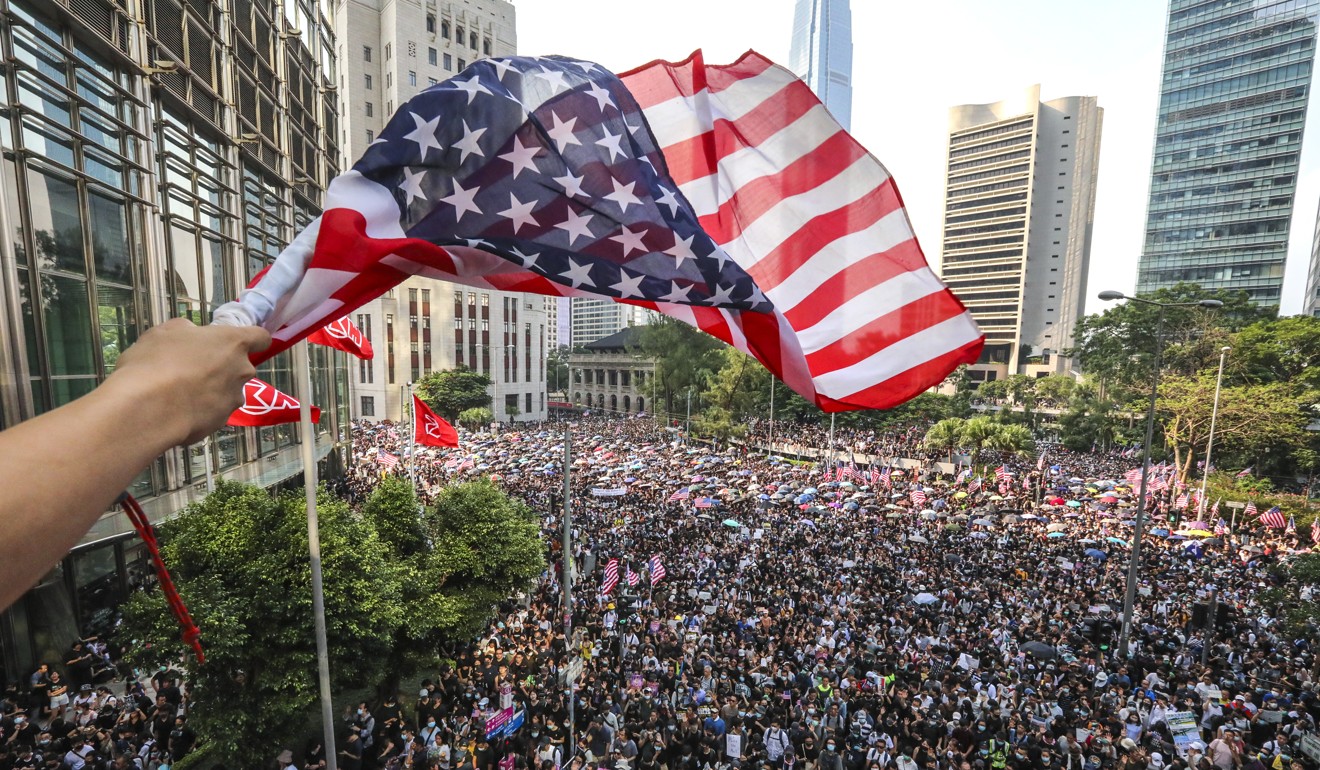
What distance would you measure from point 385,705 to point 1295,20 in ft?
444

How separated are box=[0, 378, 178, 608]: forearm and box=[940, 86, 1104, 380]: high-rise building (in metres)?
120

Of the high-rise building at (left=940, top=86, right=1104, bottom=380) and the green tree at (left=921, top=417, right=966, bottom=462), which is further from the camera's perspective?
the high-rise building at (left=940, top=86, right=1104, bottom=380)

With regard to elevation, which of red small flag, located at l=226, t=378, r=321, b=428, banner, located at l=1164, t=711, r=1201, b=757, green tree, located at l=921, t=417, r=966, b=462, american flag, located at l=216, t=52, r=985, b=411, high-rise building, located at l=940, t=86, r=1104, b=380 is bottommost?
green tree, located at l=921, t=417, r=966, b=462

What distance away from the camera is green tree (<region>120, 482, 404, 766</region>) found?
31.2 feet

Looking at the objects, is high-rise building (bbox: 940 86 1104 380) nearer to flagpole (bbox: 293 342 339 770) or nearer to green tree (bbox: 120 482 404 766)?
green tree (bbox: 120 482 404 766)

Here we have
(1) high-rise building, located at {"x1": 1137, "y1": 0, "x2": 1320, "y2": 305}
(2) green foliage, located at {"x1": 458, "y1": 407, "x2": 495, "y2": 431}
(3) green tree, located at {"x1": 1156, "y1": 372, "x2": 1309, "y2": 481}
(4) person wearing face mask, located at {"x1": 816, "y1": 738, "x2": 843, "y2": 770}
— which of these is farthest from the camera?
(1) high-rise building, located at {"x1": 1137, "y1": 0, "x2": 1320, "y2": 305}

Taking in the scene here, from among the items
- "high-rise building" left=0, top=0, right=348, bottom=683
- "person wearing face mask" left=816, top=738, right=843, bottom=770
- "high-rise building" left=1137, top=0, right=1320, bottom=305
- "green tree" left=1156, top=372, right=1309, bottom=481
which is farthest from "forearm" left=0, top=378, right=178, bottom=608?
"high-rise building" left=1137, top=0, right=1320, bottom=305

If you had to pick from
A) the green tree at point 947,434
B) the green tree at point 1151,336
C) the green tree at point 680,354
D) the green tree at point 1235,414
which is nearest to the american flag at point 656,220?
the green tree at point 1235,414

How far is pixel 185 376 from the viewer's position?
1.83 m

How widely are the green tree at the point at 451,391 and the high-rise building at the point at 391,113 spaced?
344 centimetres

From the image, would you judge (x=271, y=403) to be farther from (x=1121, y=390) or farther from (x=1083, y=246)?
(x=1083, y=246)

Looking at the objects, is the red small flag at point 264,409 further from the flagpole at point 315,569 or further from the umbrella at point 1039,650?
the umbrella at point 1039,650

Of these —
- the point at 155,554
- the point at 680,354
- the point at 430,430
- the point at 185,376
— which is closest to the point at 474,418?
the point at 680,354

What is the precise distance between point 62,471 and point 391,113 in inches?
3000
